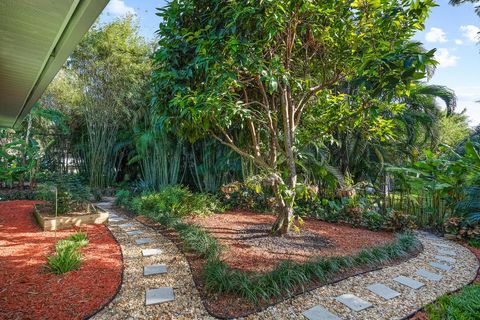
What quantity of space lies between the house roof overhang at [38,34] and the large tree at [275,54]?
1.38 metres

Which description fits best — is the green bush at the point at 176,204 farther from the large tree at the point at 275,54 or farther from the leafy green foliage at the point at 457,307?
the leafy green foliage at the point at 457,307

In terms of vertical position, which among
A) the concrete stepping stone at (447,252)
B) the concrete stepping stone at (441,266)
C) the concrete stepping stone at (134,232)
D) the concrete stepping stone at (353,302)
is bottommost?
the concrete stepping stone at (447,252)

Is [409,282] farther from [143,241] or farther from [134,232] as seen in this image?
[134,232]

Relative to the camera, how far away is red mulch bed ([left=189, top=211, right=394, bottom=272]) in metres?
2.82

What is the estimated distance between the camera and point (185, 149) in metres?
6.79

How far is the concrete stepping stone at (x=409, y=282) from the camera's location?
2391 mm

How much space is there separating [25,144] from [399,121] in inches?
360

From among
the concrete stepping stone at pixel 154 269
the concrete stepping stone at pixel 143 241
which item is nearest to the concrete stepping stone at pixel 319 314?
the concrete stepping stone at pixel 154 269

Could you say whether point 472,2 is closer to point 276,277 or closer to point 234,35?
point 234,35

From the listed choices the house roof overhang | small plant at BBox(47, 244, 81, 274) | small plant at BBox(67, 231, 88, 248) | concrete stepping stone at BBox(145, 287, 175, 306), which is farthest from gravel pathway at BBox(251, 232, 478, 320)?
small plant at BBox(67, 231, 88, 248)

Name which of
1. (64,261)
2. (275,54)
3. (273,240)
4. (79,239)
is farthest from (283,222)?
(79,239)

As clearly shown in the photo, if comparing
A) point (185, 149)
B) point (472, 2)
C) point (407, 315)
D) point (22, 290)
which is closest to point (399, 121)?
point (472, 2)

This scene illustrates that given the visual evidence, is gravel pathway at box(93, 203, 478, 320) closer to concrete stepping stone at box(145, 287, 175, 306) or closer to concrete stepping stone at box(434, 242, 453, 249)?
concrete stepping stone at box(145, 287, 175, 306)

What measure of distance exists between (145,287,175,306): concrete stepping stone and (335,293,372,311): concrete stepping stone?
56.1 inches
